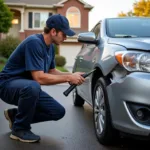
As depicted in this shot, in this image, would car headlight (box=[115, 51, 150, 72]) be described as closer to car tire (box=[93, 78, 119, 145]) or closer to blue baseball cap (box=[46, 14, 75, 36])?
car tire (box=[93, 78, 119, 145])

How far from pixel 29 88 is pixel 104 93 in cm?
→ 82

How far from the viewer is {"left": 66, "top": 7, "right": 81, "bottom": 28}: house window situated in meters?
34.3

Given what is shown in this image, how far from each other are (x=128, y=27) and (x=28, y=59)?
1.70 m

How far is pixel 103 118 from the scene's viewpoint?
164 inches

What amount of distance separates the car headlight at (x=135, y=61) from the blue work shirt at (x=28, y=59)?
0.94m

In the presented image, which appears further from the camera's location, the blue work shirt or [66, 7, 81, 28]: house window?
[66, 7, 81, 28]: house window

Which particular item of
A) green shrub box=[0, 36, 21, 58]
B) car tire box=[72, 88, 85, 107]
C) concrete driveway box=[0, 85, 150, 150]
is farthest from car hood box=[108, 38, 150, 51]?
green shrub box=[0, 36, 21, 58]

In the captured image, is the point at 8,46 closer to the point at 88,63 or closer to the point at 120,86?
the point at 88,63

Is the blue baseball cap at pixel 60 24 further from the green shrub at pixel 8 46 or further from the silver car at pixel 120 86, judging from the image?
the green shrub at pixel 8 46

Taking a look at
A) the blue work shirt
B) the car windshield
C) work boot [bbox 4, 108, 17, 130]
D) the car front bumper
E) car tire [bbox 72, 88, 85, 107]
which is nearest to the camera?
the car front bumper

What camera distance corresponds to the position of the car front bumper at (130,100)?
11.4 feet

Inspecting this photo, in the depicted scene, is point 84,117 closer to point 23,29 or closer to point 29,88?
point 29,88

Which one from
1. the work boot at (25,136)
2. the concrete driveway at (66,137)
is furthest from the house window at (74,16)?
the work boot at (25,136)

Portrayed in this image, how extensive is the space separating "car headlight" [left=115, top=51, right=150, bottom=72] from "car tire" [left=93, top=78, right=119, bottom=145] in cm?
46
